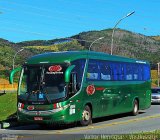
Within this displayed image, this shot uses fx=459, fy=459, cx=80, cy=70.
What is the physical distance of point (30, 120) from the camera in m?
18.1

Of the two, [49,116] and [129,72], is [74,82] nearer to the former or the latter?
[49,116]

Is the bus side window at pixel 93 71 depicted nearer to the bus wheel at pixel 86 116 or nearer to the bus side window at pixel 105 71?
the bus side window at pixel 105 71

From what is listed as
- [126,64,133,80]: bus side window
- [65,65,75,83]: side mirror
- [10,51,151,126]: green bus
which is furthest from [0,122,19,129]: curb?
[126,64,133,80]: bus side window

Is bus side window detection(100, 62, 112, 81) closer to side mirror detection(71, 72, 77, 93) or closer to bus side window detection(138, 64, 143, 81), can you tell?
side mirror detection(71, 72, 77, 93)

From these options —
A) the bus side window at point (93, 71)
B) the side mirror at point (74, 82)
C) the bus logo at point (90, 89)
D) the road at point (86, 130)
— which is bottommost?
the road at point (86, 130)

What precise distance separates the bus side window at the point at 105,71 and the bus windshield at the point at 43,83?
3.14 m

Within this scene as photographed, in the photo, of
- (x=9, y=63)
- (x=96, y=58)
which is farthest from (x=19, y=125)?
(x=9, y=63)

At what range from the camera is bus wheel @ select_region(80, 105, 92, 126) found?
19297 millimetres

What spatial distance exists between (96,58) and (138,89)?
6094mm

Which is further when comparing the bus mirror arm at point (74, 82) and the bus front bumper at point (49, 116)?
the bus mirror arm at point (74, 82)

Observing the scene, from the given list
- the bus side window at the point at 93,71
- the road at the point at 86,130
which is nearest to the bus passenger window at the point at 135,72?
the road at the point at 86,130

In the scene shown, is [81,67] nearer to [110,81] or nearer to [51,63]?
[51,63]

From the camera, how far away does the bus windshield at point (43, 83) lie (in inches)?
707

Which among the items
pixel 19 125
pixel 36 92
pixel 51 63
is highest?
pixel 51 63
